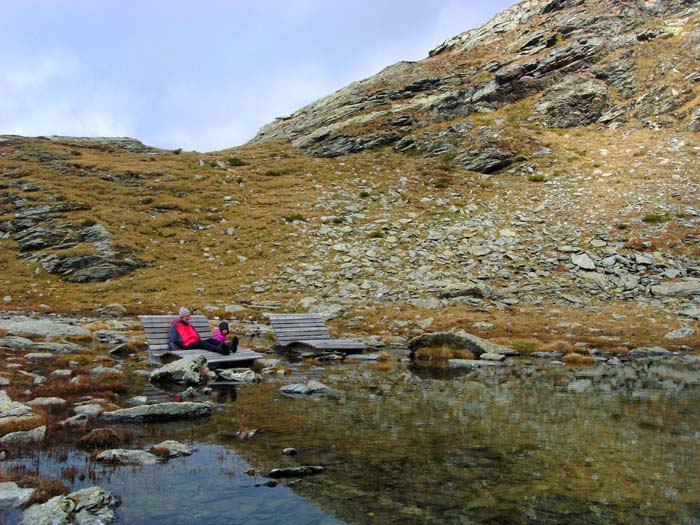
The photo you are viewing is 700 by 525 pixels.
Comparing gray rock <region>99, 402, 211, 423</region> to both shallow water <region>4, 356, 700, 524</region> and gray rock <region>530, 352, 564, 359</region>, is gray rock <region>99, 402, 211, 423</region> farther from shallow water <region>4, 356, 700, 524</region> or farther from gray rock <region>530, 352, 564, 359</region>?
gray rock <region>530, 352, 564, 359</region>

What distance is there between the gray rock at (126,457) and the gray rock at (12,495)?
1432 millimetres

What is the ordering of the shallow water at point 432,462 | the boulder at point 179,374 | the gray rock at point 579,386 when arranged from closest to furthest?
1. the shallow water at point 432,462
2. the boulder at point 179,374
3. the gray rock at point 579,386

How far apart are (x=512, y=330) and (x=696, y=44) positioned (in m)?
47.6

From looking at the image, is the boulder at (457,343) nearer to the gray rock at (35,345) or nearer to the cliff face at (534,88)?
the gray rock at (35,345)

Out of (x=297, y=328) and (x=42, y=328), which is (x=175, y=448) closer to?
(x=297, y=328)

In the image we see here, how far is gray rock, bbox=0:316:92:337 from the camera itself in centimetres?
2122

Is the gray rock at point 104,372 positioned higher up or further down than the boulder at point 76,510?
higher up

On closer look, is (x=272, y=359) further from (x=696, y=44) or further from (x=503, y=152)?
(x=696, y=44)

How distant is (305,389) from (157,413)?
13.4ft

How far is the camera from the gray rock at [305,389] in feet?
43.5

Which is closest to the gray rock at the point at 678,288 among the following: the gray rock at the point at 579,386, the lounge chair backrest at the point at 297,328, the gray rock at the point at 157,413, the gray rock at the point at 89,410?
the gray rock at the point at 579,386

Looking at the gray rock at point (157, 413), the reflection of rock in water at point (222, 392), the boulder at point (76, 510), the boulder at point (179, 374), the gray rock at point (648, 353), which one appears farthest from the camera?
the gray rock at point (648, 353)

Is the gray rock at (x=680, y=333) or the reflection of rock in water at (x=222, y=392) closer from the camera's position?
the reflection of rock in water at (x=222, y=392)

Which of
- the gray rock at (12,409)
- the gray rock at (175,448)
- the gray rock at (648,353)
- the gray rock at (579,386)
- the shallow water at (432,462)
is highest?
the gray rock at (12,409)
